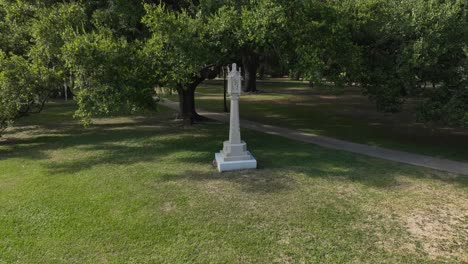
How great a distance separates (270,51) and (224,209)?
17.4 feet

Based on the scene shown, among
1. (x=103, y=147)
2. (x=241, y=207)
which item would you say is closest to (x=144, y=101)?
(x=103, y=147)

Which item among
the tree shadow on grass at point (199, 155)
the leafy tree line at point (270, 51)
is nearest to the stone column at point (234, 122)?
the tree shadow on grass at point (199, 155)

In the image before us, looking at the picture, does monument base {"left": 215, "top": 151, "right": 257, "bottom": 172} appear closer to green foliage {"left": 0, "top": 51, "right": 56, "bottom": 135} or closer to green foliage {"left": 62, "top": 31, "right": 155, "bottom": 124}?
green foliage {"left": 62, "top": 31, "right": 155, "bottom": 124}

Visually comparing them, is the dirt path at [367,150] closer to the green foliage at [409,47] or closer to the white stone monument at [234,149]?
the green foliage at [409,47]

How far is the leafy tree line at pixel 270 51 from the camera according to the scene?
8641 millimetres

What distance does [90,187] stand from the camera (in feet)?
23.7

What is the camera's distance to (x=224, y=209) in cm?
605

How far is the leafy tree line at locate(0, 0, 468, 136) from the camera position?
8.64 m

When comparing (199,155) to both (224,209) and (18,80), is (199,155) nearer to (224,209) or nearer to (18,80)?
(224,209)

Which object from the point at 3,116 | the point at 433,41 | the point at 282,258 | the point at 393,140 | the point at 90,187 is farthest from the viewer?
the point at 393,140

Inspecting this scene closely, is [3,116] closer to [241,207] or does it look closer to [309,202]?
[241,207]

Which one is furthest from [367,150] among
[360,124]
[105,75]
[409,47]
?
[105,75]

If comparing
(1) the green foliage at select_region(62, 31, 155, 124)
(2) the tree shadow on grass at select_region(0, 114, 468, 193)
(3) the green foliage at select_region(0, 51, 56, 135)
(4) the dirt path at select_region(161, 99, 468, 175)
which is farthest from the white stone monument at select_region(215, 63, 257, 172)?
(3) the green foliage at select_region(0, 51, 56, 135)

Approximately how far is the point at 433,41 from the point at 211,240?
7.26m
